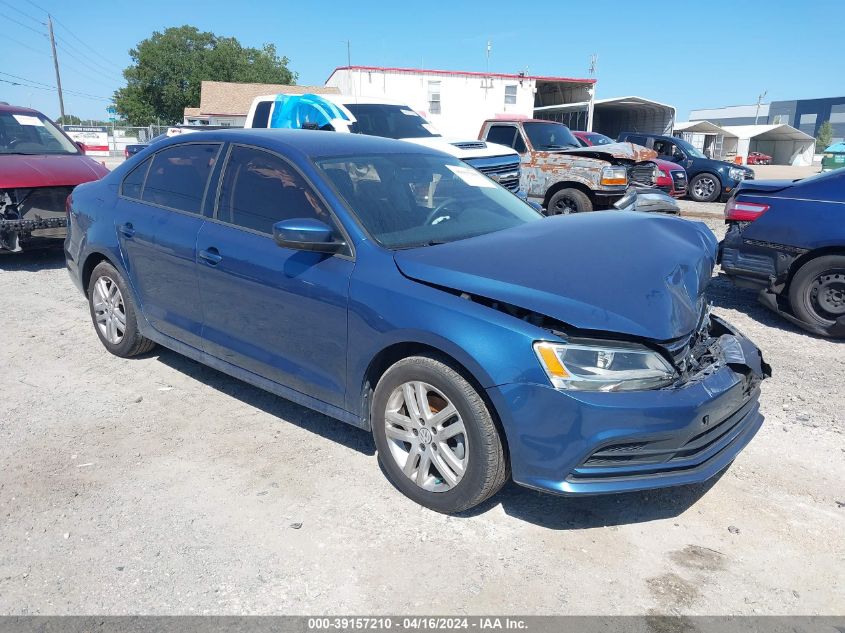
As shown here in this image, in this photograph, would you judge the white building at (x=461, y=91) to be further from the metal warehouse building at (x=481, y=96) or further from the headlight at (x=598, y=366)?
the headlight at (x=598, y=366)

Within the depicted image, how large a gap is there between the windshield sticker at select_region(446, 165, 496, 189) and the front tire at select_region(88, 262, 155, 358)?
2446 mm

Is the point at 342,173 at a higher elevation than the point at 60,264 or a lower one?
higher

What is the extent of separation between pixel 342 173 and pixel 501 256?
108 cm

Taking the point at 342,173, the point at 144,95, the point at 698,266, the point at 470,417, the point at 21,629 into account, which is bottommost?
the point at 21,629

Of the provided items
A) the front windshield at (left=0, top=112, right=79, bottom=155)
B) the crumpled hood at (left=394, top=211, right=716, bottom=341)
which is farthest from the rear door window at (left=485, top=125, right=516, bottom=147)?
the crumpled hood at (left=394, top=211, right=716, bottom=341)

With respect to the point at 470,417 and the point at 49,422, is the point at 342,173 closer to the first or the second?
the point at 470,417

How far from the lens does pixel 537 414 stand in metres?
2.64

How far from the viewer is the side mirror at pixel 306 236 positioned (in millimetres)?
3209

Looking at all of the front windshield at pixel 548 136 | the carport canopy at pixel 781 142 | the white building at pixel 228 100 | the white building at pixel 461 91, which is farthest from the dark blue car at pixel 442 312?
the carport canopy at pixel 781 142

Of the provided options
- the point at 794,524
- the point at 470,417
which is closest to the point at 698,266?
the point at 794,524

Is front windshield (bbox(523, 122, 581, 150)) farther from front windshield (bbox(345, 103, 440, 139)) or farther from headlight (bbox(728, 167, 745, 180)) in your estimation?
headlight (bbox(728, 167, 745, 180))

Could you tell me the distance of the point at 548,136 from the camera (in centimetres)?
1191

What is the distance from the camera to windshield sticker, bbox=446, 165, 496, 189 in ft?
13.8

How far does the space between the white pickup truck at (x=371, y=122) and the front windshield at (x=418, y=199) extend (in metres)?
4.99
